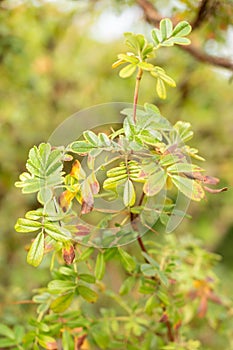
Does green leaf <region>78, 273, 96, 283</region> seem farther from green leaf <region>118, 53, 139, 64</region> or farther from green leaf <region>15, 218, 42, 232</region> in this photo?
green leaf <region>118, 53, 139, 64</region>

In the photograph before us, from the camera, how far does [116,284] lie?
6.72 ft

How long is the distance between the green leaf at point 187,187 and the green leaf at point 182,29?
187mm

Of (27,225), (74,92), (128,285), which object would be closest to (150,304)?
(128,285)

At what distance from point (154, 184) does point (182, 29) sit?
0.21m

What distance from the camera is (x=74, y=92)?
7.59 feet

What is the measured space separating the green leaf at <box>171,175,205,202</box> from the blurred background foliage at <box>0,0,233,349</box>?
21.4 inches

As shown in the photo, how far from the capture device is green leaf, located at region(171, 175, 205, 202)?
0.57m

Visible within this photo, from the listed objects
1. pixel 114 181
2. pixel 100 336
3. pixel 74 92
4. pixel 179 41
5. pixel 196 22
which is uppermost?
pixel 74 92

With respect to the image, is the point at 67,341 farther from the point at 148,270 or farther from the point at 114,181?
the point at 114,181

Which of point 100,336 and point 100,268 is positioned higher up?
point 100,268

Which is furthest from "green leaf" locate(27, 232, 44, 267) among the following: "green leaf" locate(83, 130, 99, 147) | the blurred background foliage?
the blurred background foliage

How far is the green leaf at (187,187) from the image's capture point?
568 millimetres

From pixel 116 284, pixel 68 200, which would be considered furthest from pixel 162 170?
pixel 116 284

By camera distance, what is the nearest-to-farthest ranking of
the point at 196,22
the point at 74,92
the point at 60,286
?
the point at 60,286 < the point at 196,22 < the point at 74,92
